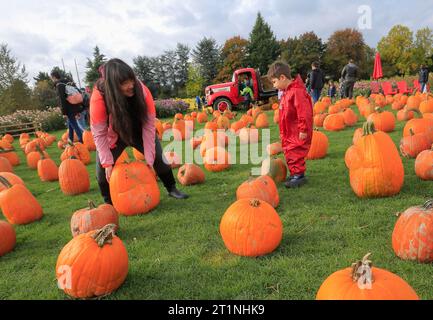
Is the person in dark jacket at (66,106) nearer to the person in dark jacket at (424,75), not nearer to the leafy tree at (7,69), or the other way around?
the person in dark jacket at (424,75)

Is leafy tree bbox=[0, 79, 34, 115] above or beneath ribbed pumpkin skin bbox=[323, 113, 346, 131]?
above

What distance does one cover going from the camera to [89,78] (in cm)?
5900

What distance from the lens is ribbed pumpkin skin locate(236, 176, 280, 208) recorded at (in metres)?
4.14

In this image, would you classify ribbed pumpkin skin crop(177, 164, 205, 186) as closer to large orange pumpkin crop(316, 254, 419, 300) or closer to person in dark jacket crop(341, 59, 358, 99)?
large orange pumpkin crop(316, 254, 419, 300)

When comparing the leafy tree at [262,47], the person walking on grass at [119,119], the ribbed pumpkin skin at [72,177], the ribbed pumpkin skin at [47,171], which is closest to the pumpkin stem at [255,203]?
the person walking on grass at [119,119]

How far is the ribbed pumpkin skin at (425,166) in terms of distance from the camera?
443cm

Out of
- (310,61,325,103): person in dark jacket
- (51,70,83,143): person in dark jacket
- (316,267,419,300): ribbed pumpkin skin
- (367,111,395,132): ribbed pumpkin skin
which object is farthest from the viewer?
(310,61,325,103): person in dark jacket

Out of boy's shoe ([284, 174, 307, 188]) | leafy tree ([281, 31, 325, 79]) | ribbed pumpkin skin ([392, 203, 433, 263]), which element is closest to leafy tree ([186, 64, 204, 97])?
leafy tree ([281, 31, 325, 79])

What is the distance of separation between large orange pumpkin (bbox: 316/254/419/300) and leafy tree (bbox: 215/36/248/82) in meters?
58.4

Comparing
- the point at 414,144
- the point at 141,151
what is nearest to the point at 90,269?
the point at 141,151
